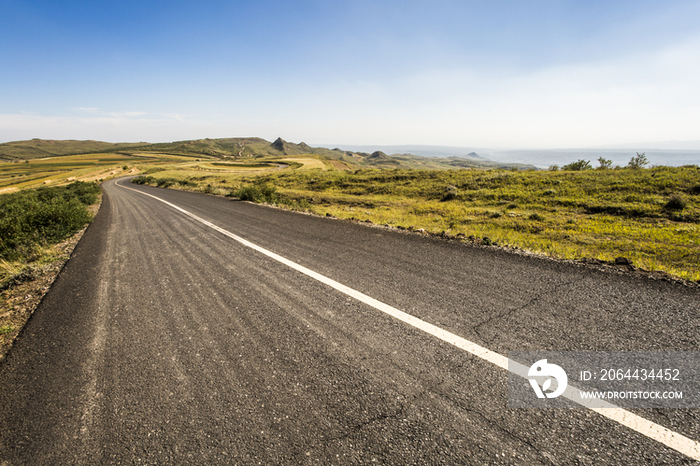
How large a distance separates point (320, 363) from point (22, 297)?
5836 millimetres

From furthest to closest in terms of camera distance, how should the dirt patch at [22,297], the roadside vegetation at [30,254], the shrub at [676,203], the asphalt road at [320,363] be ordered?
the shrub at [676,203], the roadside vegetation at [30,254], the dirt patch at [22,297], the asphalt road at [320,363]

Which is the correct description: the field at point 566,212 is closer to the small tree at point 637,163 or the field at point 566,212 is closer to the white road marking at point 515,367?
the white road marking at point 515,367

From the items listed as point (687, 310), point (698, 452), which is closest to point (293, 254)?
point (698, 452)

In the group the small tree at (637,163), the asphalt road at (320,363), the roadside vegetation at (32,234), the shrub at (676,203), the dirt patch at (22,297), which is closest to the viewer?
the asphalt road at (320,363)

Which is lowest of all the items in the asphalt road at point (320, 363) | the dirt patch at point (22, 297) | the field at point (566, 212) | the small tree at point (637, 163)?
the dirt patch at point (22, 297)

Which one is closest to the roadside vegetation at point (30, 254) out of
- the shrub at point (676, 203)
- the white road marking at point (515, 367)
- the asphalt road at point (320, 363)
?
the asphalt road at point (320, 363)

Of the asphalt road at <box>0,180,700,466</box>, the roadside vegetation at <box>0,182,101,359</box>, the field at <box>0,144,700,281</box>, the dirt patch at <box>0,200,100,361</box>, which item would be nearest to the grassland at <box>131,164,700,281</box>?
the field at <box>0,144,700,281</box>

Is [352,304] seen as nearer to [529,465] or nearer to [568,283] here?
A: [529,465]

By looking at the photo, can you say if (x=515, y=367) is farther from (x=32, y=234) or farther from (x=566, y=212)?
(x=32, y=234)

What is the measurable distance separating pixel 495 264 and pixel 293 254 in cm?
404

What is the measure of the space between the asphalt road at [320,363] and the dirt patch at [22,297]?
7.3 inches

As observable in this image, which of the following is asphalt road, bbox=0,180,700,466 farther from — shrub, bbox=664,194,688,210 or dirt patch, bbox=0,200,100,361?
shrub, bbox=664,194,688,210

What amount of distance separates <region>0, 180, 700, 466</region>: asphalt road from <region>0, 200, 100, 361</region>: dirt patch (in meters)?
0.19

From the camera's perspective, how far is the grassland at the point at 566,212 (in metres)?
6.45
